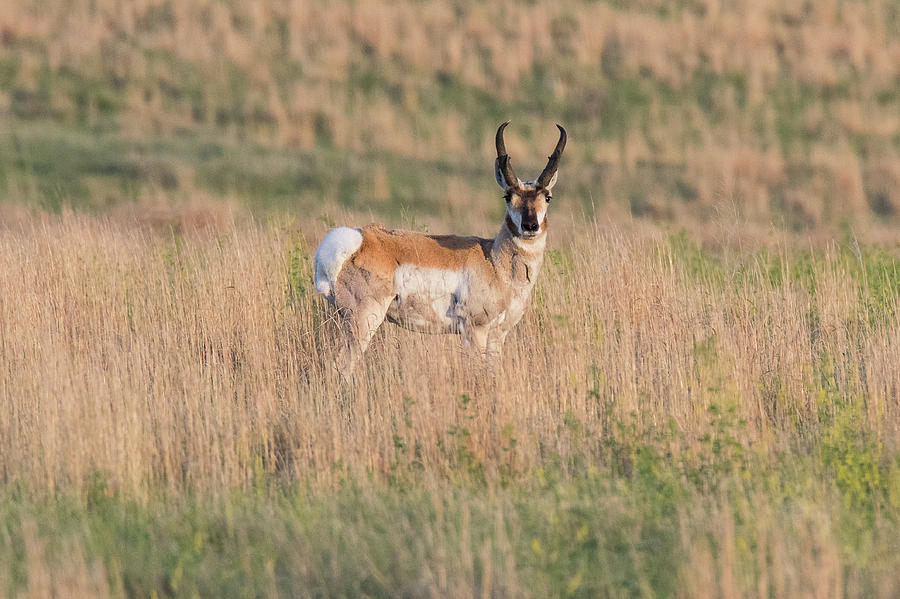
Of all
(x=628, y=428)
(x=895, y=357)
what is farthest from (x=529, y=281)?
(x=895, y=357)

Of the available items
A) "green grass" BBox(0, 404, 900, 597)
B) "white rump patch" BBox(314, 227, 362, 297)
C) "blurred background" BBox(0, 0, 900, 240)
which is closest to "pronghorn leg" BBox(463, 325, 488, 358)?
"white rump patch" BBox(314, 227, 362, 297)

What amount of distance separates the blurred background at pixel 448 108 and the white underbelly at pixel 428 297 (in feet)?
26.1

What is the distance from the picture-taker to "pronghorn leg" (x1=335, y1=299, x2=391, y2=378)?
8172 mm

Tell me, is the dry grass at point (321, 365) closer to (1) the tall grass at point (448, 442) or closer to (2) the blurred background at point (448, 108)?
(1) the tall grass at point (448, 442)

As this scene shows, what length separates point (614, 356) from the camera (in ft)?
26.4

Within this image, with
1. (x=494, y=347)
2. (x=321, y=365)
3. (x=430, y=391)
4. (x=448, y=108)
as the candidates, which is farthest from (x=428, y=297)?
(x=448, y=108)

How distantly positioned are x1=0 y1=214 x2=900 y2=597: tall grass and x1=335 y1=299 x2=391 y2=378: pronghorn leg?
0.69 ft

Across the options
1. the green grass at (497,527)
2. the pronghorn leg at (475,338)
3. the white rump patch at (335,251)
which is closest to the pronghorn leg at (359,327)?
the white rump patch at (335,251)

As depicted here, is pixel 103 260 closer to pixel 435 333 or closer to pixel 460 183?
pixel 435 333

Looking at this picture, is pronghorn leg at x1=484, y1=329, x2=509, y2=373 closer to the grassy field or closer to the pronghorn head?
the grassy field

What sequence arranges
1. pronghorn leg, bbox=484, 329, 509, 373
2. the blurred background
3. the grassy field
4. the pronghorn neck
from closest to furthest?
1. the grassy field
2. pronghorn leg, bbox=484, 329, 509, 373
3. the pronghorn neck
4. the blurred background

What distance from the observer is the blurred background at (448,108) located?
738 inches

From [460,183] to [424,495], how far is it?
1352 cm

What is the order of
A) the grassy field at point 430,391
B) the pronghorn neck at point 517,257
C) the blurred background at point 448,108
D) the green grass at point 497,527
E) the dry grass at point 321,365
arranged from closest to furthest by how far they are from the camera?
the green grass at point 497,527 → the grassy field at point 430,391 → the dry grass at point 321,365 → the pronghorn neck at point 517,257 → the blurred background at point 448,108
